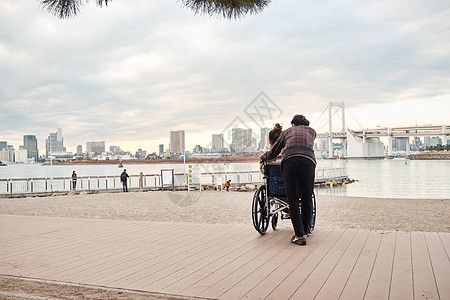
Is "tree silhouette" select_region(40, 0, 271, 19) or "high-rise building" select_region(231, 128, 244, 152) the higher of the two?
"tree silhouette" select_region(40, 0, 271, 19)

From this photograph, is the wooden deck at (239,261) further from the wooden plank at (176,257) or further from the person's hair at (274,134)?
the person's hair at (274,134)

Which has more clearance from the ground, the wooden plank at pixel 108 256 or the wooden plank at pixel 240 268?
the wooden plank at pixel 240 268

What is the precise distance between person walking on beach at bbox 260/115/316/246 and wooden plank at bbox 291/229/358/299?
1.48ft

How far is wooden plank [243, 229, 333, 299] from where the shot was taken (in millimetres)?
3094

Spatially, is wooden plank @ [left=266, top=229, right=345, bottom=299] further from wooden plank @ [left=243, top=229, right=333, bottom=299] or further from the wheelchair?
the wheelchair

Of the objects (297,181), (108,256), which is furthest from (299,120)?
(108,256)

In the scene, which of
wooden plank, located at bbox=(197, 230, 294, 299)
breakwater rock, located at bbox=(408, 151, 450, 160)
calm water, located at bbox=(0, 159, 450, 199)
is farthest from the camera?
breakwater rock, located at bbox=(408, 151, 450, 160)

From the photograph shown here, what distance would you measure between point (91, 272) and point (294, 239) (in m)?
2.33

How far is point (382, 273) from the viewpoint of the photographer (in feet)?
11.6

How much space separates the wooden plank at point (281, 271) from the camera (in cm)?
309

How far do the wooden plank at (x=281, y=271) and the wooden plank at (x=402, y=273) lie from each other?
865mm

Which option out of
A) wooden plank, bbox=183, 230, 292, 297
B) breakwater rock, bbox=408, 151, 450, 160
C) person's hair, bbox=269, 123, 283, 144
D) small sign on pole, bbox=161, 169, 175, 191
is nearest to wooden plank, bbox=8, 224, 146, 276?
wooden plank, bbox=183, 230, 292, 297

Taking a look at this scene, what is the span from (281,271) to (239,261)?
0.58 m

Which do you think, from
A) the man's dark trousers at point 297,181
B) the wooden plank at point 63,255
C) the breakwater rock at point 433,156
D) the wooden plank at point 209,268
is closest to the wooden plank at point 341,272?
the man's dark trousers at point 297,181
